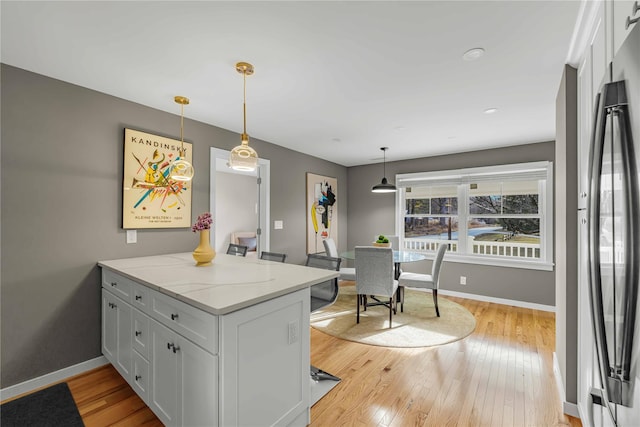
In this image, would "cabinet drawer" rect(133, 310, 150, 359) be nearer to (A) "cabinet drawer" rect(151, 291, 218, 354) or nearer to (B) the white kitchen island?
(B) the white kitchen island

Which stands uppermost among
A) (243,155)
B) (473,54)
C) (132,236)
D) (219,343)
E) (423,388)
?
(473,54)

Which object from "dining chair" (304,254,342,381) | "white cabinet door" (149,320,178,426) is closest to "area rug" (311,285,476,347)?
"dining chair" (304,254,342,381)

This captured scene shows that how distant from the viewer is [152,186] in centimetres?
282

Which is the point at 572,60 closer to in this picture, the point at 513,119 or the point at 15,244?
the point at 513,119

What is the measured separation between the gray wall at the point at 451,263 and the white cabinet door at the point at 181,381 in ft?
13.2

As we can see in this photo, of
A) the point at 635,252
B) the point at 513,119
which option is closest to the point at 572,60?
the point at 513,119

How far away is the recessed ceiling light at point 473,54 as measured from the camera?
1.87 m

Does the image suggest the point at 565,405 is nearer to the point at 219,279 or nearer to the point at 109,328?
the point at 219,279

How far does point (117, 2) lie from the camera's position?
4.86ft

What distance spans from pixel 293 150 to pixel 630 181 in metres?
4.17

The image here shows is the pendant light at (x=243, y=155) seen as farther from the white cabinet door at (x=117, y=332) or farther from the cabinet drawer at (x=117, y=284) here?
the white cabinet door at (x=117, y=332)

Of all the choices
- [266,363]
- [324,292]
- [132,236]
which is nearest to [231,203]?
[132,236]

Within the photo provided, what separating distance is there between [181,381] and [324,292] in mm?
1261

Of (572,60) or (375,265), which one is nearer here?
(572,60)
